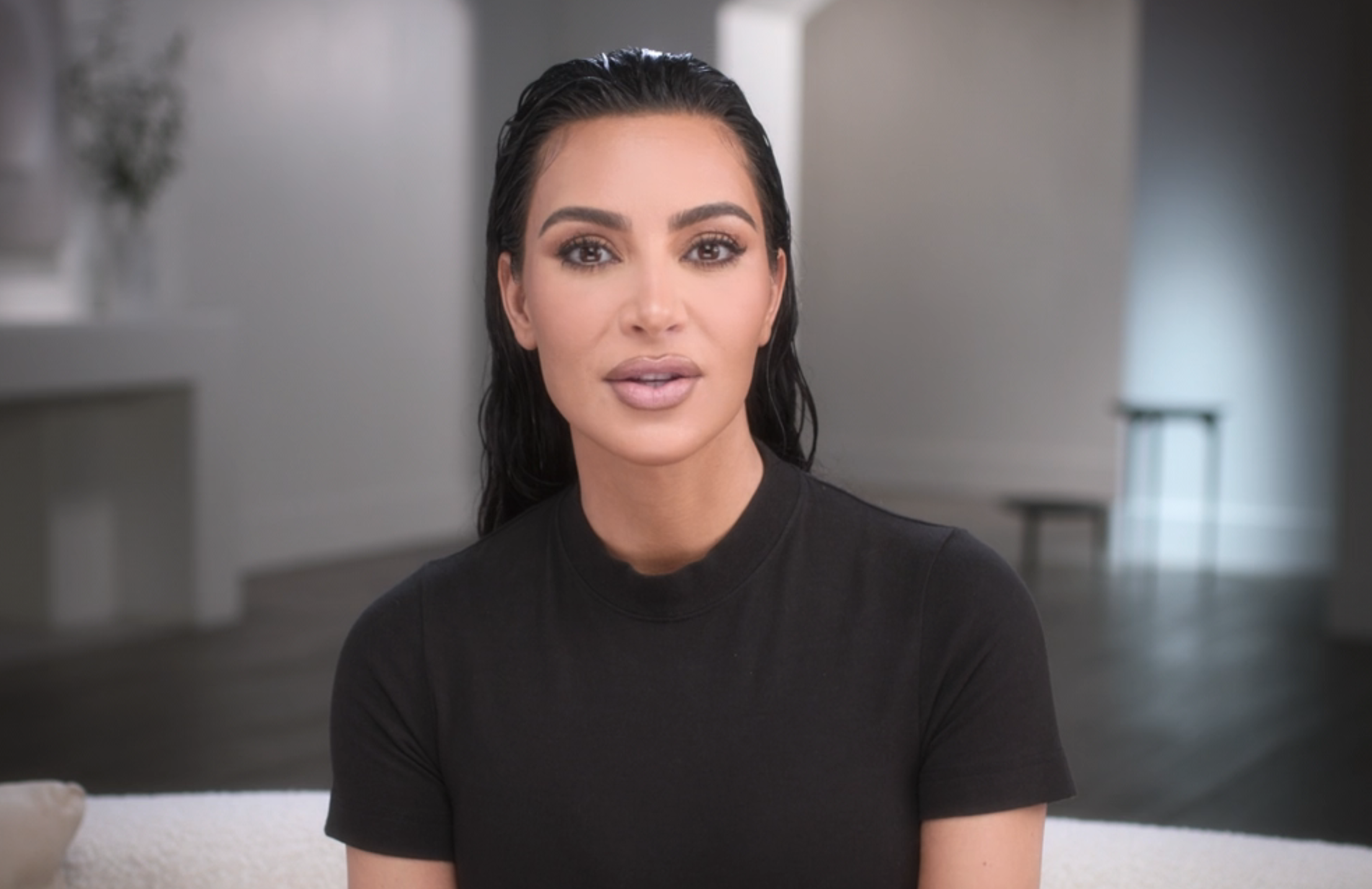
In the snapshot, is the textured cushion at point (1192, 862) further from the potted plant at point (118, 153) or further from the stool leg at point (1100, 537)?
the stool leg at point (1100, 537)

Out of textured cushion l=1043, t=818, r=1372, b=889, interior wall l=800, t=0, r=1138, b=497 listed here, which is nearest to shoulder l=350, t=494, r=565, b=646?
textured cushion l=1043, t=818, r=1372, b=889

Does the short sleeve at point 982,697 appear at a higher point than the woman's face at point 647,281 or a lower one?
lower

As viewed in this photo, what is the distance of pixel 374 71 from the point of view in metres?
6.45

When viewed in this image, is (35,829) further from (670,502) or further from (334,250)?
(334,250)

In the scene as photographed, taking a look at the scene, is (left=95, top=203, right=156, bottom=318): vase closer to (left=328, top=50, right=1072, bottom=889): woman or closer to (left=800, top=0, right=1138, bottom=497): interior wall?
(left=800, top=0, right=1138, bottom=497): interior wall

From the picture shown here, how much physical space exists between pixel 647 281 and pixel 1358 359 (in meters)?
4.30

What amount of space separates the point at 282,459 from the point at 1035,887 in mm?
5280

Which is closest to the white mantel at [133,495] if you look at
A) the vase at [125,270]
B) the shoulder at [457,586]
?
the vase at [125,270]

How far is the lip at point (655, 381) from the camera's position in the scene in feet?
3.63

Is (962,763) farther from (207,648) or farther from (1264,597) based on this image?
(1264,597)

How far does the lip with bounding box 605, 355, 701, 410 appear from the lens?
1105mm

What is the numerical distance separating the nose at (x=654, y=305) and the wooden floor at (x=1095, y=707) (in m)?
2.35

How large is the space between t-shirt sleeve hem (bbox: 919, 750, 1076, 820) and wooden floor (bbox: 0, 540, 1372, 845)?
2188 mm

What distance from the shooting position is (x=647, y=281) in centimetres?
110
